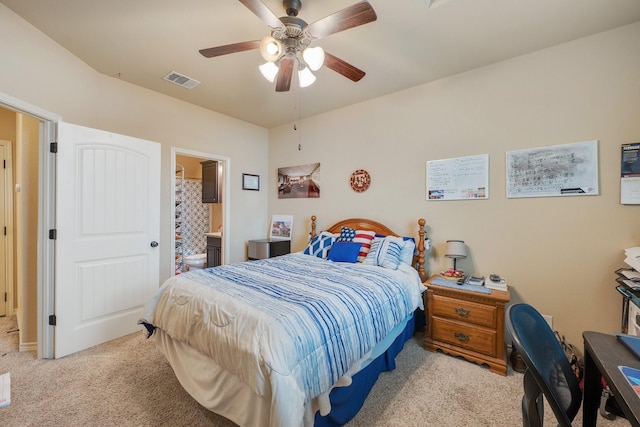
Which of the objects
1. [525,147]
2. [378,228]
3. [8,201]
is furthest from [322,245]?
[8,201]

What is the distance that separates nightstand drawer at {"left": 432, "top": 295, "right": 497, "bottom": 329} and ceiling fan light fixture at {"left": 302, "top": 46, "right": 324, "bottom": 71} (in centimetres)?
220

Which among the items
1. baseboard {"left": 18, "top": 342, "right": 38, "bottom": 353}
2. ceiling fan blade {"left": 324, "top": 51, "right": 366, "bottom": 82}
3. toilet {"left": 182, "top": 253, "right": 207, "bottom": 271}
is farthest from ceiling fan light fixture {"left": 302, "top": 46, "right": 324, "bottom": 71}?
toilet {"left": 182, "top": 253, "right": 207, "bottom": 271}

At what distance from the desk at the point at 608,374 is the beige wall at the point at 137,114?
357cm

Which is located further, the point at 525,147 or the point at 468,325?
the point at 525,147

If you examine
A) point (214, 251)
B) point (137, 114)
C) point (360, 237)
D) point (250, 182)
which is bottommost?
point (214, 251)

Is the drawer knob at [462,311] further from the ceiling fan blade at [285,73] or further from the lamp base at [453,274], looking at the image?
the ceiling fan blade at [285,73]

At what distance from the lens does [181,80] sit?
9.36ft

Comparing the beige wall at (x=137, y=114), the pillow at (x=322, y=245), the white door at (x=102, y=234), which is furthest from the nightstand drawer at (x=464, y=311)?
the white door at (x=102, y=234)

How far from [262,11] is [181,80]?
72.3 inches

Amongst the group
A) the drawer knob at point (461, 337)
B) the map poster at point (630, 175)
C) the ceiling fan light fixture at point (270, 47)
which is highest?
the ceiling fan light fixture at point (270, 47)

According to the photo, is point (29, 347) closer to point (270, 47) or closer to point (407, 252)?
point (270, 47)

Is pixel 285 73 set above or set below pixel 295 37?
below

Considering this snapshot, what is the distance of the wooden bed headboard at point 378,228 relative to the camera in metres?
2.81

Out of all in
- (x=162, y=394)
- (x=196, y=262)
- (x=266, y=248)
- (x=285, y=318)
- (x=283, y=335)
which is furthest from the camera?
(x=196, y=262)
